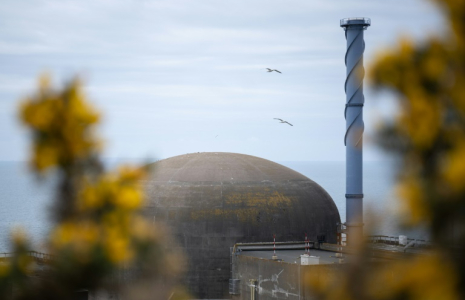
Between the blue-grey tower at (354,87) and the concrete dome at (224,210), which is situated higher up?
the blue-grey tower at (354,87)

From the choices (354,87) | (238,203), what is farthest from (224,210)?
(354,87)

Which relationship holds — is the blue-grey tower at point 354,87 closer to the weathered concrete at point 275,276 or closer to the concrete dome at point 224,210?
the concrete dome at point 224,210

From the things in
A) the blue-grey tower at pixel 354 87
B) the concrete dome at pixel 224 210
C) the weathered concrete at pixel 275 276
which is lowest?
the weathered concrete at pixel 275 276

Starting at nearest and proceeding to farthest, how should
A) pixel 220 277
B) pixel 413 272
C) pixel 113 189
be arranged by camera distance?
1. pixel 413 272
2. pixel 113 189
3. pixel 220 277

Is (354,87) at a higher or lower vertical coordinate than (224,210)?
higher

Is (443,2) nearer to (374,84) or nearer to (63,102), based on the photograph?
(374,84)

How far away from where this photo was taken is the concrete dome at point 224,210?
32.7m

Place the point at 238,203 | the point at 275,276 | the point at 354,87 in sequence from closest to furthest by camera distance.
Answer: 1. the point at 275,276
2. the point at 238,203
3. the point at 354,87

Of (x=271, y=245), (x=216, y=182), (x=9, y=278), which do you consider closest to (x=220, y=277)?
(x=271, y=245)

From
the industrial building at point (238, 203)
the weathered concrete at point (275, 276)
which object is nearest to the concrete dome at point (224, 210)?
the industrial building at point (238, 203)

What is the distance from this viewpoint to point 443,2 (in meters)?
4.81

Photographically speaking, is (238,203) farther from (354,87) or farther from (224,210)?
(354,87)

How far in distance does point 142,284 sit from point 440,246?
1.94m

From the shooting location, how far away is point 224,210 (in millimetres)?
33469
